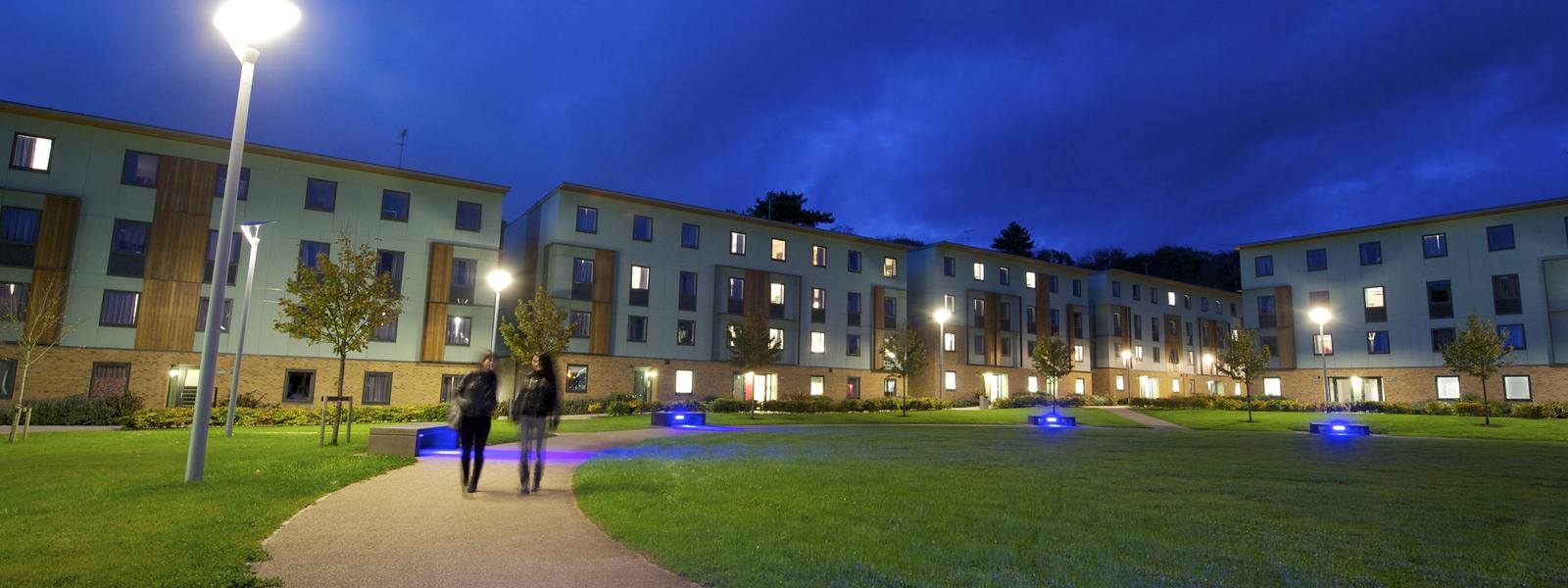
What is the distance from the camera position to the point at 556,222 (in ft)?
140

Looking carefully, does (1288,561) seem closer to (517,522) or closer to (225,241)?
(517,522)

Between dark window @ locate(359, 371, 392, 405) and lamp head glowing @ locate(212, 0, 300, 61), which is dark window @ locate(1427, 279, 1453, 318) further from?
lamp head glowing @ locate(212, 0, 300, 61)

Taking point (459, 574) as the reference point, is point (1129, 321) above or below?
above

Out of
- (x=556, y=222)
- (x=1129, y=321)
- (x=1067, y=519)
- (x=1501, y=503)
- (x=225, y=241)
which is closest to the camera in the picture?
(x=1067, y=519)

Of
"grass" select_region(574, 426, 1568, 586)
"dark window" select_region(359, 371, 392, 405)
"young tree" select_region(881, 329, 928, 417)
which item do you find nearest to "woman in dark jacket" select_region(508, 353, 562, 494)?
"grass" select_region(574, 426, 1568, 586)

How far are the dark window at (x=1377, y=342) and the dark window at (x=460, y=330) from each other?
56.6 meters

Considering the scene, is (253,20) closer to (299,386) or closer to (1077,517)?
(1077,517)

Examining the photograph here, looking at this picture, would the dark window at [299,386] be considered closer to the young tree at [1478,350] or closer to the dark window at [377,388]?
the dark window at [377,388]

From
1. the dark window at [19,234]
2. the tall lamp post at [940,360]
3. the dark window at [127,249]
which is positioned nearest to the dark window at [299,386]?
the dark window at [127,249]

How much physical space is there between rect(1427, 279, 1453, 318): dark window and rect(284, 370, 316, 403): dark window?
6437cm

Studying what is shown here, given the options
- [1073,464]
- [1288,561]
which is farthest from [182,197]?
[1288,561]

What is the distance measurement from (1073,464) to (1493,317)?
162ft

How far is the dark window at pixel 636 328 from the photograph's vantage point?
1722 inches

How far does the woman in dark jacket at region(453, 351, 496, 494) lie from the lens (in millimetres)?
9656
